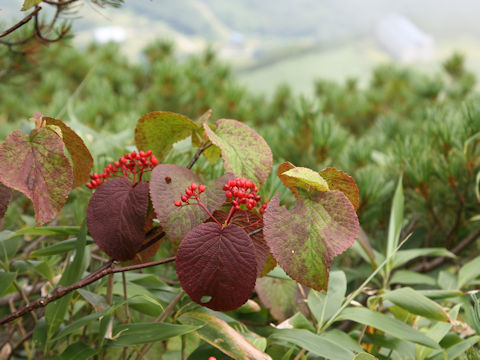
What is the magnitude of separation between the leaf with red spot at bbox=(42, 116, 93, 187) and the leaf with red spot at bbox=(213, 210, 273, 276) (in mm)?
108

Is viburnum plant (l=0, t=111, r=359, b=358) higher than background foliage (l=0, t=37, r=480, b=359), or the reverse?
viburnum plant (l=0, t=111, r=359, b=358)

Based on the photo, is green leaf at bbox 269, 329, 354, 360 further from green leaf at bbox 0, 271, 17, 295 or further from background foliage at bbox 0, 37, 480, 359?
green leaf at bbox 0, 271, 17, 295

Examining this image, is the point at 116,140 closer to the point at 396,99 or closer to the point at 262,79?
the point at 396,99

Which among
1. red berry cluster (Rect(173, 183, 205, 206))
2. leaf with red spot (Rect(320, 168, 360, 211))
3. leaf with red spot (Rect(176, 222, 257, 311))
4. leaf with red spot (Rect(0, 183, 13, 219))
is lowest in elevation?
leaf with red spot (Rect(176, 222, 257, 311))

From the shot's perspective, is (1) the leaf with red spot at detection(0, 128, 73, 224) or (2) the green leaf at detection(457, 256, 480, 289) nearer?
(1) the leaf with red spot at detection(0, 128, 73, 224)

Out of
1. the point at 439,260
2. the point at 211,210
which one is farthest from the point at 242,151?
the point at 439,260

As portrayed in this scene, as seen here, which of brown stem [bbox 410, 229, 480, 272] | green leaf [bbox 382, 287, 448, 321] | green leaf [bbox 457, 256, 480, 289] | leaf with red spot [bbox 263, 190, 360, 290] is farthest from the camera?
brown stem [bbox 410, 229, 480, 272]

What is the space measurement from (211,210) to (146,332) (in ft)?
0.33

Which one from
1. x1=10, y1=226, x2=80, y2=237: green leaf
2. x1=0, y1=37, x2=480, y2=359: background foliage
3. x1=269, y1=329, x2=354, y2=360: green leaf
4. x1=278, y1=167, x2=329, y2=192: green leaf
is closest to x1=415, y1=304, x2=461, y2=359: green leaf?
x1=0, y1=37, x2=480, y2=359: background foliage

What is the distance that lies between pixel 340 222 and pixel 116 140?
0.39 m

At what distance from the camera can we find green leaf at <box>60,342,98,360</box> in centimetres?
36

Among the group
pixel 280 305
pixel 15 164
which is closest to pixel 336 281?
pixel 280 305

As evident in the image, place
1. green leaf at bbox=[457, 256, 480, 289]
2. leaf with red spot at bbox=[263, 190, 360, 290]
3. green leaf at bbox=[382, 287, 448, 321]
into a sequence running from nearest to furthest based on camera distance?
leaf with red spot at bbox=[263, 190, 360, 290] → green leaf at bbox=[382, 287, 448, 321] → green leaf at bbox=[457, 256, 480, 289]

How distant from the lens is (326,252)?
0.29 meters
